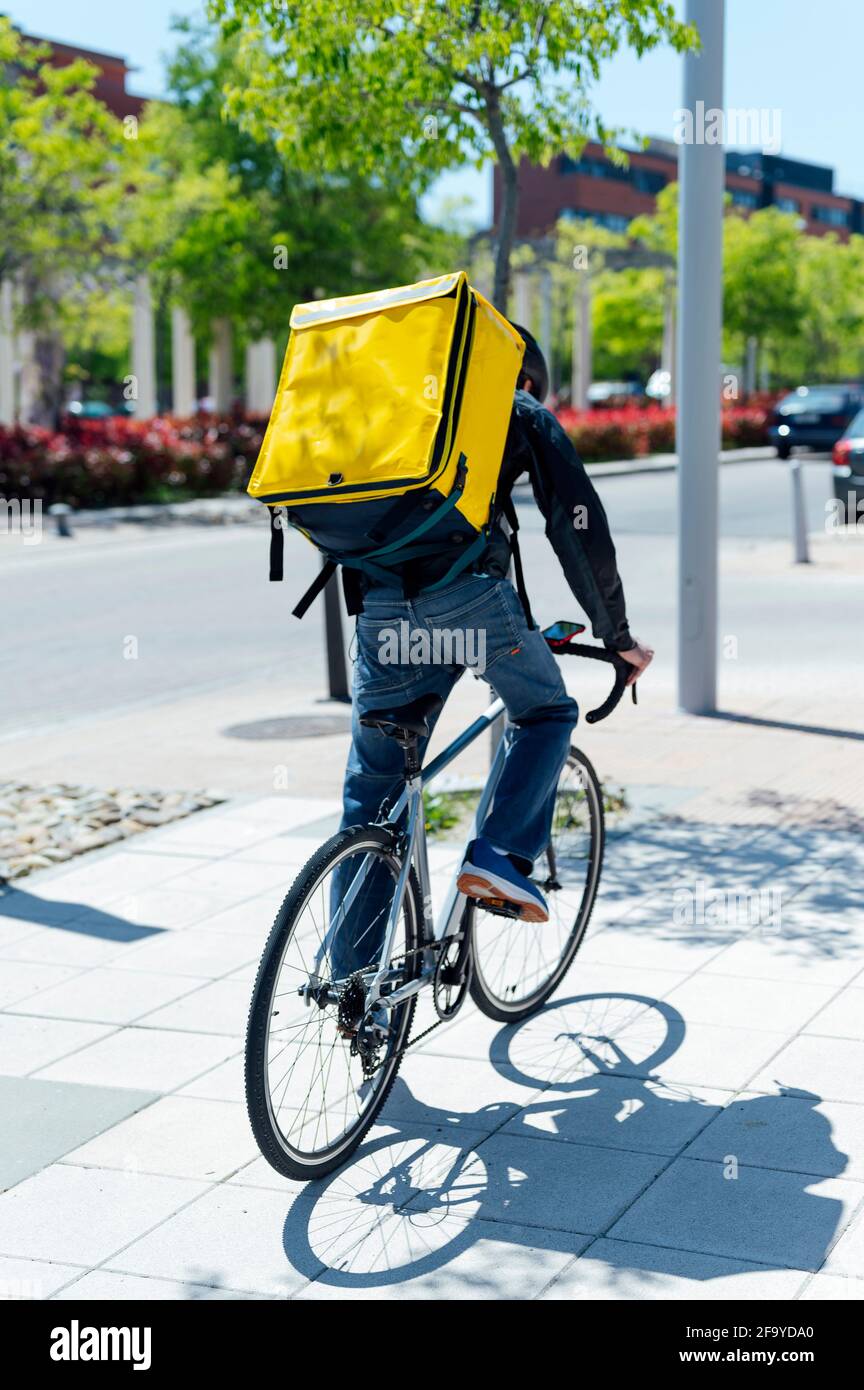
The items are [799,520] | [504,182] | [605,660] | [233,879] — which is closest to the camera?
[605,660]

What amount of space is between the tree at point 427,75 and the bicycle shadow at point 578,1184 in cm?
389

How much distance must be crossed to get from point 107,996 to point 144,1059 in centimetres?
54

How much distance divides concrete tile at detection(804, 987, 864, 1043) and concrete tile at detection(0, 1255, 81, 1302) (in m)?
2.13

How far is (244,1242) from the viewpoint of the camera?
3475 mm

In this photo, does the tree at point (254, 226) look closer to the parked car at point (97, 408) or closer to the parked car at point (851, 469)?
the parked car at point (851, 469)

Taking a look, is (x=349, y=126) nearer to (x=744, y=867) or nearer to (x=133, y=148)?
(x=744, y=867)

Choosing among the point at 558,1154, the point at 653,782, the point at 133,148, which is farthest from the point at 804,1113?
the point at 133,148

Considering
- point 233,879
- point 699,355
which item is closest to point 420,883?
point 233,879

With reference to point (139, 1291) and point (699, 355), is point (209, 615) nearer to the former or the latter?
point (699, 355)

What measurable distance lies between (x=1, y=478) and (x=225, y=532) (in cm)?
379

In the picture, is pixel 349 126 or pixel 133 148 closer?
pixel 349 126

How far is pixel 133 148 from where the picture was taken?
82.0ft

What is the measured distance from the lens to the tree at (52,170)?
24.4 m
